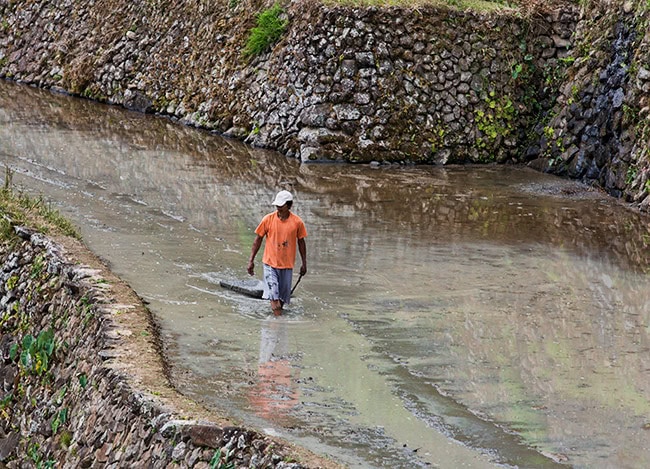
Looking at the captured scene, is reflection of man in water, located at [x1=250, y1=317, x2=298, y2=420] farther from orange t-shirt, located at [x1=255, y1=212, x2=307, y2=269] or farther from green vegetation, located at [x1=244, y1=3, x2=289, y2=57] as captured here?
green vegetation, located at [x1=244, y1=3, x2=289, y2=57]

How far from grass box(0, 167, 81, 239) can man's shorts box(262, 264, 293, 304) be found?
353cm

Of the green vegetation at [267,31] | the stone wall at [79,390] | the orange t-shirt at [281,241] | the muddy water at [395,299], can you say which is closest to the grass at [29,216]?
the stone wall at [79,390]

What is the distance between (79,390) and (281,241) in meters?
2.76

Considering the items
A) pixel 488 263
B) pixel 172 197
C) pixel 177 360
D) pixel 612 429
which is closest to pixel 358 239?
pixel 488 263

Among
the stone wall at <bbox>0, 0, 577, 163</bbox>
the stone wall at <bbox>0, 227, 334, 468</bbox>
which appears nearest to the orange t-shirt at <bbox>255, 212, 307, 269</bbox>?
the stone wall at <bbox>0, 227, 334, 468</bbox>

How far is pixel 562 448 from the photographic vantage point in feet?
30.2

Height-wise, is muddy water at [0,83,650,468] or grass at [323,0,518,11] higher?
grass at [323,0,518,11]

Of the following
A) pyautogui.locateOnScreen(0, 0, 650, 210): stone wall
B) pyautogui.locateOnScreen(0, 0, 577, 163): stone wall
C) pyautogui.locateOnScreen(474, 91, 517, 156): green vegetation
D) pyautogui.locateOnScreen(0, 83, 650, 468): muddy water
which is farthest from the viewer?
pyautogui.locateOnScreen(474, 91, 517, 156): green vegetation

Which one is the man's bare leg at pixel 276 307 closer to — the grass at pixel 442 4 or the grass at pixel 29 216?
the grass at pixel 29 216

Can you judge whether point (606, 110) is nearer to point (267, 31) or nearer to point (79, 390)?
point (267, 31)

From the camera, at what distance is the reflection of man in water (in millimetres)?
9992

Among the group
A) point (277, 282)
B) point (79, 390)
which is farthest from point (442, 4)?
point (79, 390)

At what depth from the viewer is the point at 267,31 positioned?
24.6 metres

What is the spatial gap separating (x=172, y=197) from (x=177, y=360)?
8182mm
